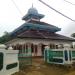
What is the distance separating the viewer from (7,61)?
1001 centimetres


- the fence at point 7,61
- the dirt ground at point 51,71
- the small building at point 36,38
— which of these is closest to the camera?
the fence at point 7,61

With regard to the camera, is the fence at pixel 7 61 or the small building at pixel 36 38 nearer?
the fence at pixel 7 61

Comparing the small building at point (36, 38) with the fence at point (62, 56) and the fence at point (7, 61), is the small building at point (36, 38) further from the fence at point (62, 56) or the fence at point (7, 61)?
the fence at point (7, 61)

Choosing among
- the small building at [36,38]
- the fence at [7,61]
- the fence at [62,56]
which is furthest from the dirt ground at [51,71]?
the small building at [36,38]

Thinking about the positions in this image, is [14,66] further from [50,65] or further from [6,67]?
[50,65]

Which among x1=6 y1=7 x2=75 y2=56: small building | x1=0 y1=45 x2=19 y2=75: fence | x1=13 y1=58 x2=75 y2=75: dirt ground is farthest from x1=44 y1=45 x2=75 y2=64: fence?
x1=6 y1=7 x2=75 y2=56: small building

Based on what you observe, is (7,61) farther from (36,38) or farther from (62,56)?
(36,38)

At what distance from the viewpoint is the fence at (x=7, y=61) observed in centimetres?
923

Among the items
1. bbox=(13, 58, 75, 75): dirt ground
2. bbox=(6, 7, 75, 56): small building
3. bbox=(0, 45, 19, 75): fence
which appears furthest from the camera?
bbox=(6, 7, 75, 56): small building

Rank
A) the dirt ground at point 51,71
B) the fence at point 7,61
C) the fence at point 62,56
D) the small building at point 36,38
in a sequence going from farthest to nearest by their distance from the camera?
the small building at point 36,38 < the fence at point 62,56 < the dirt ground at point 51,71 < the fence at point 7,61

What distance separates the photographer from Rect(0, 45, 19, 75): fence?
9.23m

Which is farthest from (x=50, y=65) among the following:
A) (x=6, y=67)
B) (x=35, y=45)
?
(x=35, y=45)

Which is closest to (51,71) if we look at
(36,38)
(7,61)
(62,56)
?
(62,56)

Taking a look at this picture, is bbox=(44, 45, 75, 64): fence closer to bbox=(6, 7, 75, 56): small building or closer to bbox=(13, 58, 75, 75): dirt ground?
bbox=(13, 58, 75, 75): dirt ground
